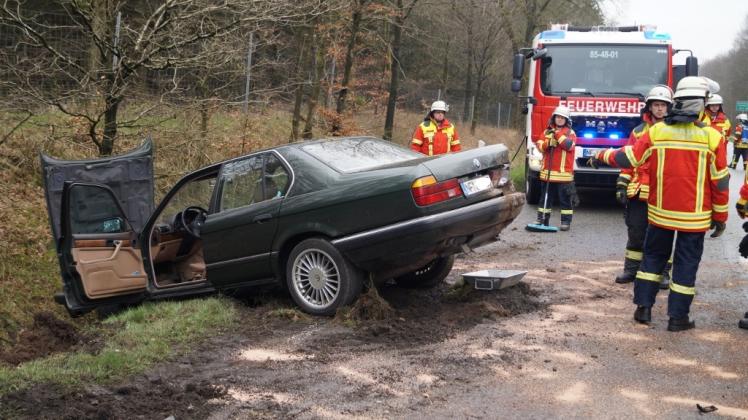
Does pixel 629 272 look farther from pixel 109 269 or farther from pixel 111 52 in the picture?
pixel 111 52

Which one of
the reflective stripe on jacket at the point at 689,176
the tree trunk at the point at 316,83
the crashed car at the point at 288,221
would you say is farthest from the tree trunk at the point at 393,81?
the reflective stripe on jacket at the point at 689,176

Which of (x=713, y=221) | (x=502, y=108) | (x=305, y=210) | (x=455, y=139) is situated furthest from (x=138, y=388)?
(x=502, y=108)

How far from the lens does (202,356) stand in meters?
5.23

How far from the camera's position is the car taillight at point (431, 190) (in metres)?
5.66

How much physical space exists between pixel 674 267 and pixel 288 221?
2990mm

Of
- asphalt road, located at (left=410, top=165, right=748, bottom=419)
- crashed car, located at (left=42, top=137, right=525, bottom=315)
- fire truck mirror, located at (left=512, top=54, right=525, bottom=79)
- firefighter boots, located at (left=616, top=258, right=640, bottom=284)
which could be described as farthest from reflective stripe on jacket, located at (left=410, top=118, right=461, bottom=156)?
firefighter boots, located at (left=616, top=258, right=640, bottom=284)

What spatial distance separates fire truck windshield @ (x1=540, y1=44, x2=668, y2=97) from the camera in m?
12.4

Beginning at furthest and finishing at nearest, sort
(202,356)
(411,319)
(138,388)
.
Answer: (411,319), (202,356), (138,388)

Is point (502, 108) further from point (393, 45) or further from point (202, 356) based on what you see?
point (202, 356)

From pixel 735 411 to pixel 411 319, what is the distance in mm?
2515

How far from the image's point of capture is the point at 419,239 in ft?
18.6

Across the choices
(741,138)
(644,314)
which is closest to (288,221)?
(644,314)

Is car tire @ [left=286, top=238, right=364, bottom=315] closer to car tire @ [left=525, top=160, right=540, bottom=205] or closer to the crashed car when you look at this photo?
the crashed car

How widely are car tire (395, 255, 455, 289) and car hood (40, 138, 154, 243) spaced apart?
2.77 metres
